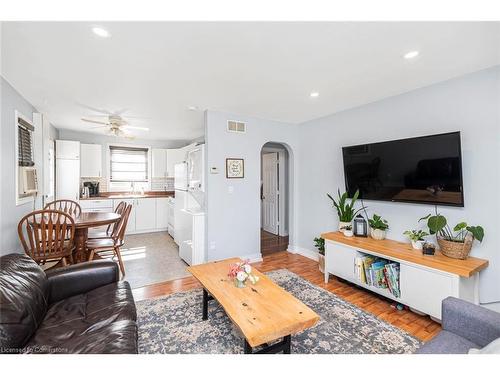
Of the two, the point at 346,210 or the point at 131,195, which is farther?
the point at 131,195

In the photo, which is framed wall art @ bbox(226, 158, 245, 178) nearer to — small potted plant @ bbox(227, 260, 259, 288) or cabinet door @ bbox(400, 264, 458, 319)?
small potted plant @ bbox(227, 260, 259, 288)

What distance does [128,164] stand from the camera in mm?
5871

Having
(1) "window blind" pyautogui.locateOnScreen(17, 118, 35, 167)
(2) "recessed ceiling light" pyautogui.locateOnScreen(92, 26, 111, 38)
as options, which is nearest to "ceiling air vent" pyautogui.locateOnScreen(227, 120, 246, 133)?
(2) "recessed ceiling light" pyautogui.locateOnScreen(92, 26, 111, 38)

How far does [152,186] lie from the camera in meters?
6.11

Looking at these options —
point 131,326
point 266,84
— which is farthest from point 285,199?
point 131,326

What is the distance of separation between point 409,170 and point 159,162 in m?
5.46

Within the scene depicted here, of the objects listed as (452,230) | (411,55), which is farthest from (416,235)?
(411,55)

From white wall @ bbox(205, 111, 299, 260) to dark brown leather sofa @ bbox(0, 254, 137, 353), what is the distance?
160 centimetres

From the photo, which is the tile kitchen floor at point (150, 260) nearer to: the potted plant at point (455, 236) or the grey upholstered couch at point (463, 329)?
the grey upholstered couch at point (463, 329)

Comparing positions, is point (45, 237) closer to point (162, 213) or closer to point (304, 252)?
point (162, 213)

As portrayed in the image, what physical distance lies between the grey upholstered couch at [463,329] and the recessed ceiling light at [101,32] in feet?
9.13

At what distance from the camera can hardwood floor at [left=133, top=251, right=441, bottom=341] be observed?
2.05 metres
